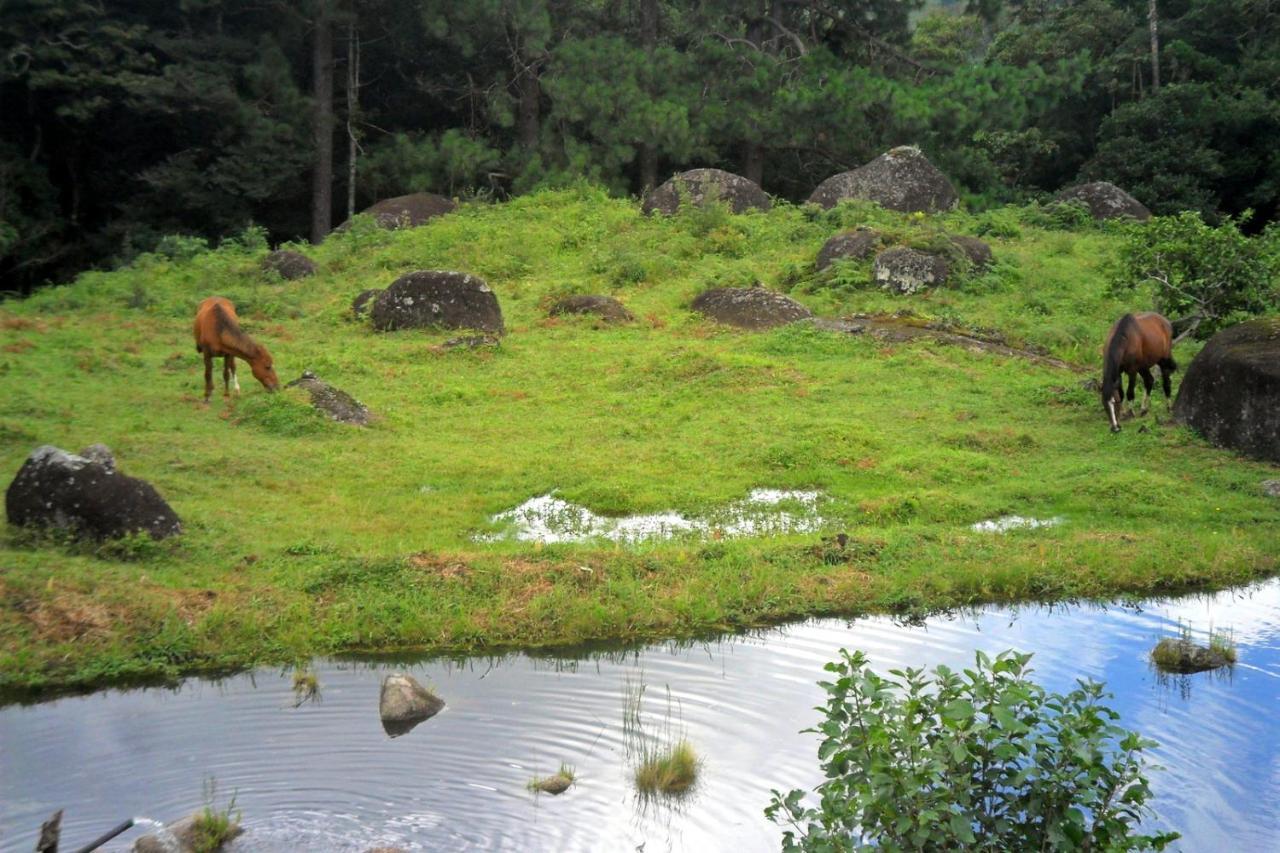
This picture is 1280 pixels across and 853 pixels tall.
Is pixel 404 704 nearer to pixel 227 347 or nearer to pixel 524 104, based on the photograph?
pixel 227 347

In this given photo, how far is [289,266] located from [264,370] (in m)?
10.3

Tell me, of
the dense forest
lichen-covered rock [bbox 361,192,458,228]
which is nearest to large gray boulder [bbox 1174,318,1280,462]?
the dense forest

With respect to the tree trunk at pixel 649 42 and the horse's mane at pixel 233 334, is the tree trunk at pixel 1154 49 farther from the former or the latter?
the horse's mane at pixel 233 334

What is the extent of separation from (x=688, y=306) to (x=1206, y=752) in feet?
51.8

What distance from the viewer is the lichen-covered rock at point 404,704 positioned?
814 centimetres

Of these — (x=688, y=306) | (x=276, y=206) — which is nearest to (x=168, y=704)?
(x=688, y=306)

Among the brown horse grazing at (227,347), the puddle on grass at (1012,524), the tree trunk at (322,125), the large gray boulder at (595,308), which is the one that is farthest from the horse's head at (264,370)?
→ the tree trunk at (322,125)

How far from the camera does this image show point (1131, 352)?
15305mm

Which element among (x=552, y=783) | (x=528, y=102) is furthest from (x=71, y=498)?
(x=528, y=102)

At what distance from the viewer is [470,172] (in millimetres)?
34750

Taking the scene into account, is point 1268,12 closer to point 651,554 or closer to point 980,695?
point 651,554

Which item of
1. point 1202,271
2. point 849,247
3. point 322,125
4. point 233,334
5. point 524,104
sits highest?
point 524,104

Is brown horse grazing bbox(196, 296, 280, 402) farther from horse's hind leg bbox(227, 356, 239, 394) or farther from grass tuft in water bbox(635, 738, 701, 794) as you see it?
grass tuft in water bbox(635, 738, 701, 794)

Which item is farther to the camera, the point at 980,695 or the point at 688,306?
the point at 688,306
